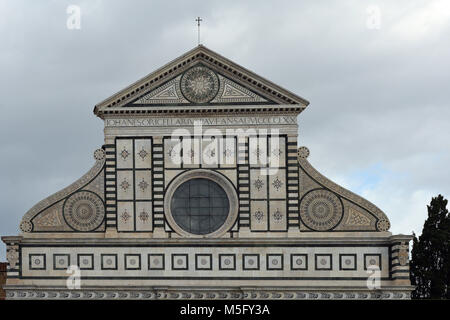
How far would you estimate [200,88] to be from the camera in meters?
39.3

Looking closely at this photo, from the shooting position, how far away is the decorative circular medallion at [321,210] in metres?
38.4

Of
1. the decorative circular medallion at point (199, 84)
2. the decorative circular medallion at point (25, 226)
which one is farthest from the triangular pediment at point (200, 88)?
the decorative circular medallion at point (25, 226)

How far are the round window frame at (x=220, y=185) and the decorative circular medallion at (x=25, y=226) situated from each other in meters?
5.26

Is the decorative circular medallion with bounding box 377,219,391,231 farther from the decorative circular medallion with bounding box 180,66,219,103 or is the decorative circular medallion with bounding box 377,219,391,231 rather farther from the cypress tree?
the decorative circular medallion with bounding box 180,66,219,103

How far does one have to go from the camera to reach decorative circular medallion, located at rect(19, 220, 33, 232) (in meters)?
38.3

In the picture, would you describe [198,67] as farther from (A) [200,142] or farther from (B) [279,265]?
(B) [279,265]

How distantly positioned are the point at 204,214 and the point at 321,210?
456cm
